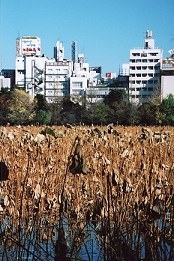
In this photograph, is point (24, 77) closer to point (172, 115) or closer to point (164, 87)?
point (164, 87)

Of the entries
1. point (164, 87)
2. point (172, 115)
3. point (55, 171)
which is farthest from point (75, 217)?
point (164, 87)

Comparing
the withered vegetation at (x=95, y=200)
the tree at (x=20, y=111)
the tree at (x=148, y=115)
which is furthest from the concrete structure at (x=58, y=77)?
the withered vegetation at (x=95, y=200)

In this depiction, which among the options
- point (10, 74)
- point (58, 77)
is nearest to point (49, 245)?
point (58, 77)

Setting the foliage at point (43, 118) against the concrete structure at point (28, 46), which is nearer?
the foliage at point (43, 118)

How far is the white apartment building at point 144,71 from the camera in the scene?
149ft

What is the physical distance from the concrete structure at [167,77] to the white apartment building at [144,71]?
0.59 metres

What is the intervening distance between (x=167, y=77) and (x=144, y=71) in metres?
3.28

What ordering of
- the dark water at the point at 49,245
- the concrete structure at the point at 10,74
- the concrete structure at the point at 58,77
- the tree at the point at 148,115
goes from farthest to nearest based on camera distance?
the concrete structure at the point at 10,74, the concrete structure at the point at 58,77, the tree at the point at 148,115, the dark water at the point at 49,245

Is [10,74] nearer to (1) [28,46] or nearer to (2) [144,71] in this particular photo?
(1) [28,46]

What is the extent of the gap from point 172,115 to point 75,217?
790 inches

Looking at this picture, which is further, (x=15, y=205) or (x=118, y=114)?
(x=118, y=114)

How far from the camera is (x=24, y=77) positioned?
49.0 m

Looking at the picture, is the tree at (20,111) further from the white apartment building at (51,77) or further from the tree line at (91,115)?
the white apartment building at (51,77)

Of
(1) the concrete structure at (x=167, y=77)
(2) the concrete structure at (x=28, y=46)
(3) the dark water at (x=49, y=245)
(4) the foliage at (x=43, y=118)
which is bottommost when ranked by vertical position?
(3) the dark water at (x=49, y=245)
